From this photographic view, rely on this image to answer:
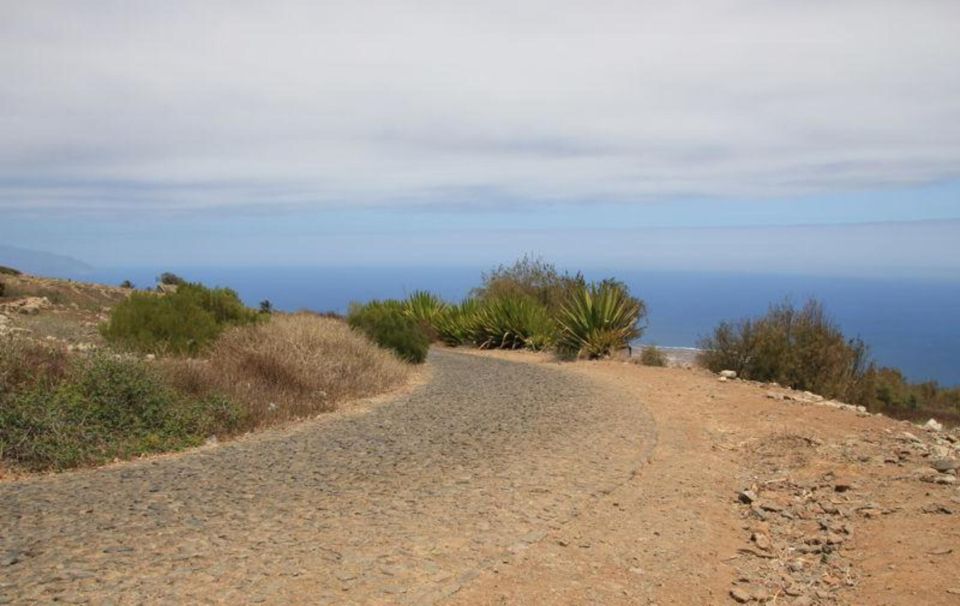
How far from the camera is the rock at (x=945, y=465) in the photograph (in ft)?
26.5

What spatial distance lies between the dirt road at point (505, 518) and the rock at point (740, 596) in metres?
0.01

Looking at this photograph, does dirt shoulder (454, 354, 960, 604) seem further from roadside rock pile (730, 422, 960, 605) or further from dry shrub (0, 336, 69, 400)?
dry shrub (0, 336, 69, 400)

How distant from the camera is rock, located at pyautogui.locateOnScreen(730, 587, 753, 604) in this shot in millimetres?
5336

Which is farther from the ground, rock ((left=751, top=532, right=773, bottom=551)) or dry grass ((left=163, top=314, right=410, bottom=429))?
dry grass ((left=163, top=314, right=410, bottom=429))

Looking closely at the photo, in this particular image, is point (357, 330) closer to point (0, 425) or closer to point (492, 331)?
point (492, 331)

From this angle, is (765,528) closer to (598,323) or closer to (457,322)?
(598,323)

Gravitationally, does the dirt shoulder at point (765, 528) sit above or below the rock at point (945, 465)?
below

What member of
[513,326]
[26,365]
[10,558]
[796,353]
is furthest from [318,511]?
[513,326]

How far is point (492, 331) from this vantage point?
23078 millimetres

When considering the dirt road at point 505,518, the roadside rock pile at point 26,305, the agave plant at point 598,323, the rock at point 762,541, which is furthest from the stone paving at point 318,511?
the roadside rock pile at point 26,305

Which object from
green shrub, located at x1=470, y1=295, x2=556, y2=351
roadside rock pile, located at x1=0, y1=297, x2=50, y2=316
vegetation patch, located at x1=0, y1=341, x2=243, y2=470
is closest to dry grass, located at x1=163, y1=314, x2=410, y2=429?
vegetation patch, located at x1=0, y1=341, x2=243, y2=470

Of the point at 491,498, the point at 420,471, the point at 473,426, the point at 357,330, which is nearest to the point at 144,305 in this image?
the point at 357,330

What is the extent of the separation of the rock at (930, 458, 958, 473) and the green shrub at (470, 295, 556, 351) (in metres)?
13.5

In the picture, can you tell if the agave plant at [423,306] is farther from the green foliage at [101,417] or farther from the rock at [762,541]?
the rock at [762,541]
